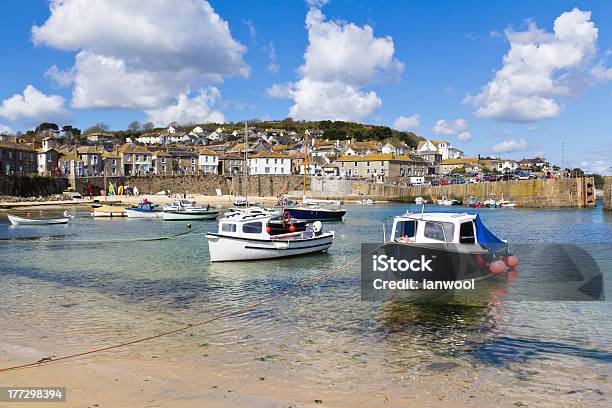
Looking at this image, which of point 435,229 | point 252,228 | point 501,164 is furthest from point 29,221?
point 501,164

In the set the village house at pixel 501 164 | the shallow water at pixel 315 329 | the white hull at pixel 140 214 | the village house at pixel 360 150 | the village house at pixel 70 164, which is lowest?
the shallow water at pixel 315 329

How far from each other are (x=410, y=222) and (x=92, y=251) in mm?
21790

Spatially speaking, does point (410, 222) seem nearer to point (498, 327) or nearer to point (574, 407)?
point (498, 327)

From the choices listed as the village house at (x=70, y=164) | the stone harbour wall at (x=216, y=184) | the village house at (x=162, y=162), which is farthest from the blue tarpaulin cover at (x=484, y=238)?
the village house at (x=162, y=162)

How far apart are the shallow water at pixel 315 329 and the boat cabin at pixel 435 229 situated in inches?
113

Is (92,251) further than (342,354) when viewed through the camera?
Yes

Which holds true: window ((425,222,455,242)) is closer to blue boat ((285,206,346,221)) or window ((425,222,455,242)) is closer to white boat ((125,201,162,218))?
blue boat ((285,206,346,221))

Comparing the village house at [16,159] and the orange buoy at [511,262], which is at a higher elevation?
the village house at [16,159]

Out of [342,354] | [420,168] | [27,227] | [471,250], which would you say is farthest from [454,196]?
[342,354]

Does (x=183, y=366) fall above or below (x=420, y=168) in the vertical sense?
below

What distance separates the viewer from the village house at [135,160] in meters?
127

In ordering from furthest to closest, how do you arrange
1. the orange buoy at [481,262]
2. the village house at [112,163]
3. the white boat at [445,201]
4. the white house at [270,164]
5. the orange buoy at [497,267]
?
the white house at [270,164] → the village house at [112,163] → the white boat at [445,201] → the orange buoy at [497,267] → the orange buoy at [481,262]

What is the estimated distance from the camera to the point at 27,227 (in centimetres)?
5053

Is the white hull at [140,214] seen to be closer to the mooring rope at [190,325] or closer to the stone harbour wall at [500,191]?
the mooring rope at [190,325]
